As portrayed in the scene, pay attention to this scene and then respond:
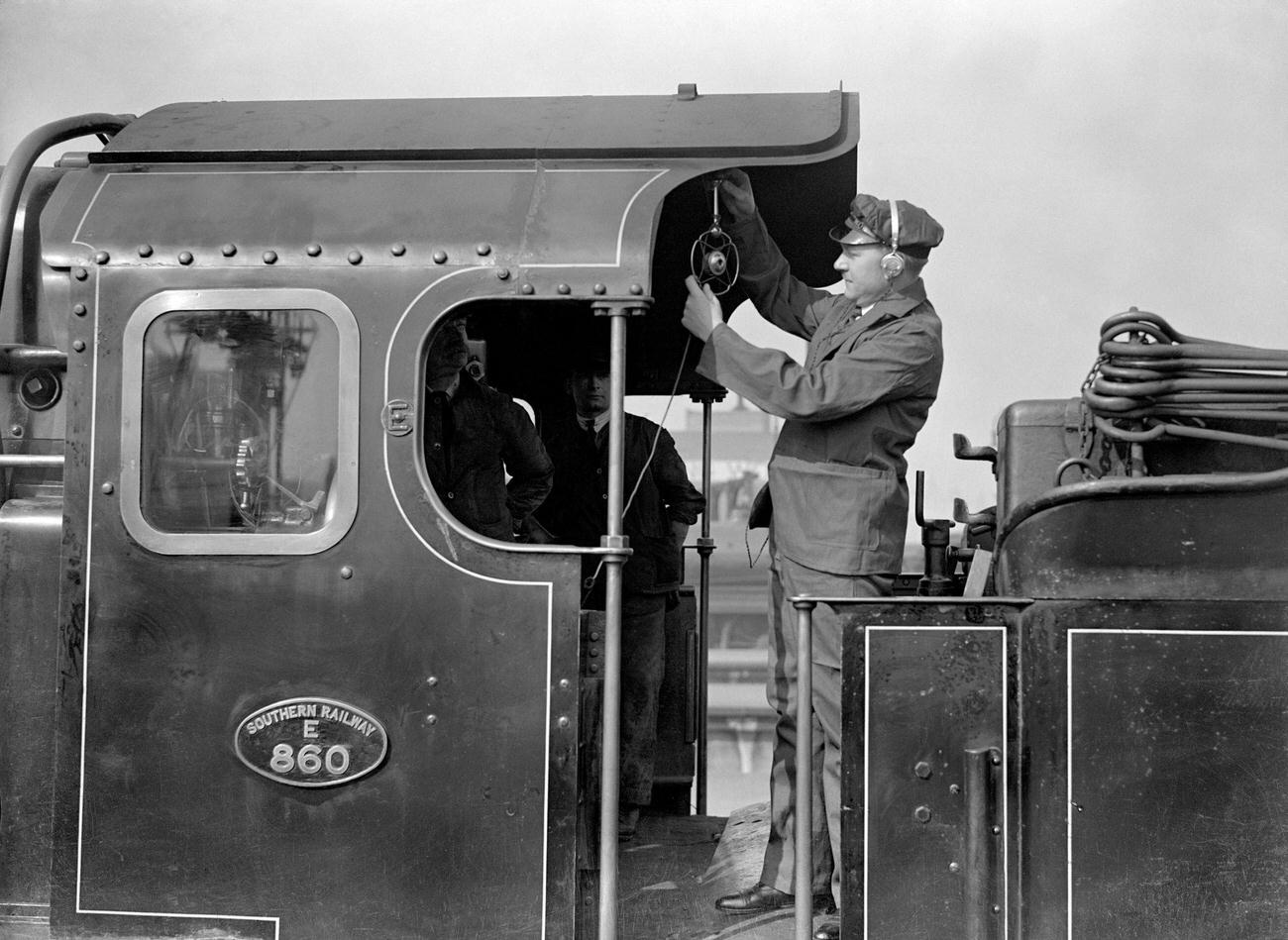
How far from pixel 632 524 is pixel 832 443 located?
202cm

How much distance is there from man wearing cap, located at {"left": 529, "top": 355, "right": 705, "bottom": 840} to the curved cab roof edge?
64.6 inches

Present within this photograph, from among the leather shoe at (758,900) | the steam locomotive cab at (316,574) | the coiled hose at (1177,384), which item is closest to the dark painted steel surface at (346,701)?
the steam locomotive cab at (316,574)

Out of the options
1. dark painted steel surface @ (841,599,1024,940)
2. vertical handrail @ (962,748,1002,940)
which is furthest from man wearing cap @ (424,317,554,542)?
vertical handrail @ (962,748,1002,940)

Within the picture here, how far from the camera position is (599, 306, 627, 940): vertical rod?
2979 mm

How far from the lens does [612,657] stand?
9.79ft

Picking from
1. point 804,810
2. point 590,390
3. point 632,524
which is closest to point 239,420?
point 804,810

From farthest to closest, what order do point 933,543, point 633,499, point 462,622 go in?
point 633,499
point 933,543
point 462,622

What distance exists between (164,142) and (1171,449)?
2.69m

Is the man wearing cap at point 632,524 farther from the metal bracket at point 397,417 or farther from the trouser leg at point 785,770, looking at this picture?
the metal bracket at point 397,417

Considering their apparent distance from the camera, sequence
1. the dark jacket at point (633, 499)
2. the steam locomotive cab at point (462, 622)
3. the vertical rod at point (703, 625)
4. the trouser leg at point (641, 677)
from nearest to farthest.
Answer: the steam locomotive cab at point (462, 622)
the trouser leg at point (641, 677)
the vertical rod at point (703, 625)
the dark jacket at point (633, 499)

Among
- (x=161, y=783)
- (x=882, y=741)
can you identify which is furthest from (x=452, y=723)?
(x=882, y=741)

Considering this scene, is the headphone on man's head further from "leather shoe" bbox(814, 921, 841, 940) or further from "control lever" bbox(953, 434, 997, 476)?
"leather shoe" bbox(814, 921, 841, 940)

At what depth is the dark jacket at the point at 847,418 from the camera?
3.33 meters

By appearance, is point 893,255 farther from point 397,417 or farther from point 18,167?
point 18,167
